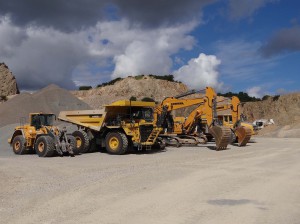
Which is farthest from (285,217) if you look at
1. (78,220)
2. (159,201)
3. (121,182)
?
(121,182)

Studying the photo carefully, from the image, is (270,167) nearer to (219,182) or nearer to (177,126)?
(219,182)

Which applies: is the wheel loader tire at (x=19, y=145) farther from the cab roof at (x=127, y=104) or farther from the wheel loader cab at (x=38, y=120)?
the cab roof at (x=127, y=104)

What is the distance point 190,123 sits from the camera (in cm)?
2455

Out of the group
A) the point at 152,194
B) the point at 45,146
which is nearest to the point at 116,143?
the point at 45,146

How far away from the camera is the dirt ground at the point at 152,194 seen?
6852mm

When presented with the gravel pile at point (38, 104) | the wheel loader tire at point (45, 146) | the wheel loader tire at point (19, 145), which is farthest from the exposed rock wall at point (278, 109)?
the wheel loader tire at point (45, 146)

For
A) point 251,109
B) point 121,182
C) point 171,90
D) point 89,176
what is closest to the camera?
point 121,182

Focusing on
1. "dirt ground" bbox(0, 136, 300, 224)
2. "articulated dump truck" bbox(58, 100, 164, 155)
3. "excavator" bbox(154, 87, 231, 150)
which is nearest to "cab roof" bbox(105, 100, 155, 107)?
"articulated dump truck" bbox(58, 100, 164, 155)

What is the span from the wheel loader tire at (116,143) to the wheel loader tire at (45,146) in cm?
284

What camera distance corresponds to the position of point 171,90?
263 feet

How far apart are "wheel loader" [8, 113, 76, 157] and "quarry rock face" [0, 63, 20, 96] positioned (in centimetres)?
4818

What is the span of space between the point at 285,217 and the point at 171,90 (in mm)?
73911

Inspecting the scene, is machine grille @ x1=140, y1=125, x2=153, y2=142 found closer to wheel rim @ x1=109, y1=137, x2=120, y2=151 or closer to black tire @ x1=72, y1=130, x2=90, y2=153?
wheel rim @ x1=109, y1=137, x2=120, y2=151

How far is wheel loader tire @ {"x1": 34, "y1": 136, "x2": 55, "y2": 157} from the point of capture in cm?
1772
